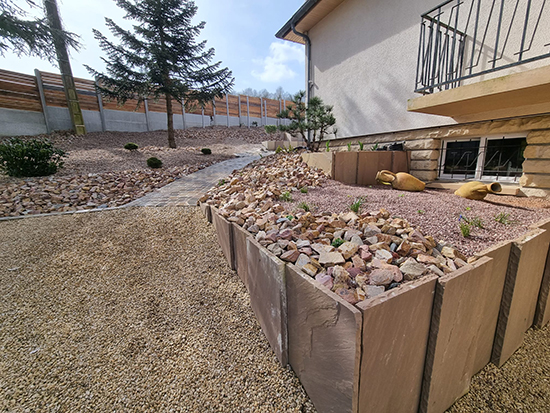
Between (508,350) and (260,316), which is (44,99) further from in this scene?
(508,350)

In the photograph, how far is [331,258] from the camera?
1.25m

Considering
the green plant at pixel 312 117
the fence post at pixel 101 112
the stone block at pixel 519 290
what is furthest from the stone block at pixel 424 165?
the fence post at pixel 101 112

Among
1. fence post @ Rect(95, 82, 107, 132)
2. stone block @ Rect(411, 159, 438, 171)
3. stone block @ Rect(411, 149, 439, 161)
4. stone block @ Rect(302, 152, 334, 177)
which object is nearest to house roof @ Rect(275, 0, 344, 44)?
stone block @ Rect(302, 152, 334, 177)

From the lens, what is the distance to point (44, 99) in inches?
350

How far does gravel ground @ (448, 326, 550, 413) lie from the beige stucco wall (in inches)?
119

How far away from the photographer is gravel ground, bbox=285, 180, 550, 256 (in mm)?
1544

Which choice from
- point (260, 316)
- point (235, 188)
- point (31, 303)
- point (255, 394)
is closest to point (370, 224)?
point (260, 316)

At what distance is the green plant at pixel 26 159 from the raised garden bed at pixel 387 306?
5616 millimetres

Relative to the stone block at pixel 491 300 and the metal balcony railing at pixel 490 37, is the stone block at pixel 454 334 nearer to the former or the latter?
the stone block at pixel 491 300

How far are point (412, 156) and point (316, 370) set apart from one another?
3828mm

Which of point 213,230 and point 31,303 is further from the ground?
point 213,230

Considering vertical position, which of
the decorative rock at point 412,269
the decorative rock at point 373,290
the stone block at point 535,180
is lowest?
the decorative rock at point 373,290

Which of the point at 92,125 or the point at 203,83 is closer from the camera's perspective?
the point at 203,83

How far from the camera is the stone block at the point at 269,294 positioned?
1.20 m
